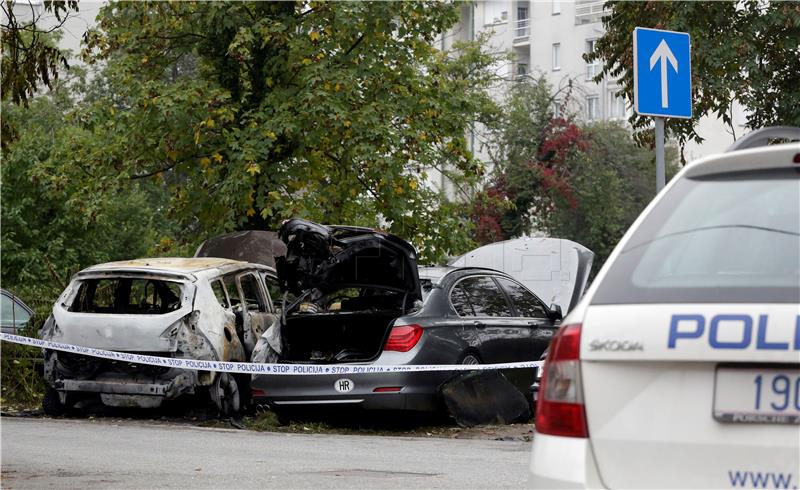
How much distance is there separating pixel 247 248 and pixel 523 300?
5.91 meters

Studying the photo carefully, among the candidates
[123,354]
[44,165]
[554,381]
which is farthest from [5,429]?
[44,165]

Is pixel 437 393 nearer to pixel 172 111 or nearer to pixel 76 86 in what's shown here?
pixel 172 111

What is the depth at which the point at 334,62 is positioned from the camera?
22.2 meters

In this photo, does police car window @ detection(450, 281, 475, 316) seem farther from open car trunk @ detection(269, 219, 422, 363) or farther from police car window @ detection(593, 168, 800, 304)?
police car window @ detection(593, 168, 800, 304)

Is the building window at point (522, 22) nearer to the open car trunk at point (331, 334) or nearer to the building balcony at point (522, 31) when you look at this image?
the building balcony at point (522, 31)

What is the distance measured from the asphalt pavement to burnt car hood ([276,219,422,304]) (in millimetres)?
1524

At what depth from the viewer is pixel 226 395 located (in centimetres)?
1277

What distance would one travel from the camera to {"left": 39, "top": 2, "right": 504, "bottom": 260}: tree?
2125 centimetres

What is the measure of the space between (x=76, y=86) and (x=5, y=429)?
4064 cm

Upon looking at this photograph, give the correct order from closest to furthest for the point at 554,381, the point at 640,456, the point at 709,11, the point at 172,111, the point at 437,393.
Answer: the point at 640,456, the point at 554,381, the point at 437,393, the point at 709,11, the point at 172,111

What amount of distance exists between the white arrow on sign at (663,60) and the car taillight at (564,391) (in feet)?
20.4

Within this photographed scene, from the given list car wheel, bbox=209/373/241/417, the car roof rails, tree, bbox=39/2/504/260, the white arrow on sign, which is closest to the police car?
the car roof rails

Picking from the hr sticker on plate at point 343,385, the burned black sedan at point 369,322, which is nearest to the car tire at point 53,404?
the burned black sedan at point 369,322

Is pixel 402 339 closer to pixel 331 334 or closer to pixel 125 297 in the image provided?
pixel 331 334
